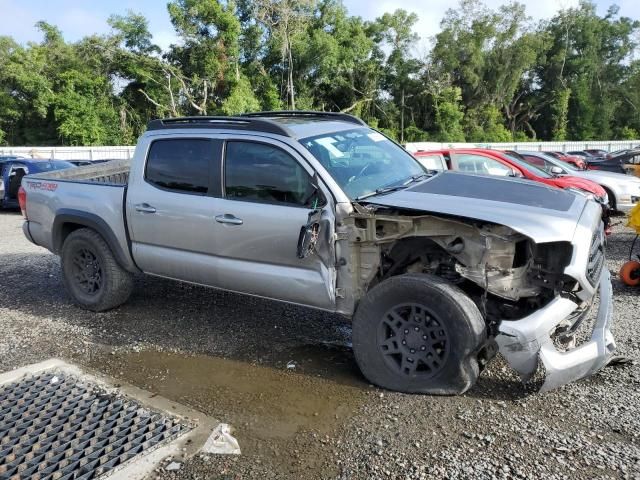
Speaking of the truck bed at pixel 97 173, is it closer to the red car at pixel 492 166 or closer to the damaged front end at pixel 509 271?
the damaged front end at pixel 509 271

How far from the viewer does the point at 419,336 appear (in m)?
3.82

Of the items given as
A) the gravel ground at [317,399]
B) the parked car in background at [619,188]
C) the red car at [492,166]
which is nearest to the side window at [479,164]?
the red car at [492,166]

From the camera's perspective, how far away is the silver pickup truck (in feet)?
11.9

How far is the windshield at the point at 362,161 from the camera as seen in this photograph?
4328 millimetres

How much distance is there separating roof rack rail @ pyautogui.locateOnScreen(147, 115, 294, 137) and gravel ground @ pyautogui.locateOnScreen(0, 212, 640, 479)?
74.6 inches

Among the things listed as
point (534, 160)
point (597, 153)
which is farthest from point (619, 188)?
point (597, 153)

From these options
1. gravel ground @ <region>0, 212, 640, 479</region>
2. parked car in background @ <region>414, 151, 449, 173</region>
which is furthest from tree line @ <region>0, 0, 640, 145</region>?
gravel ground @ <region>0, 212, 640, 479</region>

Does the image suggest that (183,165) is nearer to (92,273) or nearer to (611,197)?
(92,273)

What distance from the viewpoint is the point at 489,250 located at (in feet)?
11.9

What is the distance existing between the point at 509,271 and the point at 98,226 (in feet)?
13.1

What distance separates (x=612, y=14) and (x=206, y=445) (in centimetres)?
7138

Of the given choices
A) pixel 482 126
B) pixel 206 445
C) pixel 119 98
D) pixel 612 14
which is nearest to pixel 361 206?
pixel 206 445

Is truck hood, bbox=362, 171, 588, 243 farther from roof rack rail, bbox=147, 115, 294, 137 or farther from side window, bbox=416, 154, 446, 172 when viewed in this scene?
side window, bbox=416, 154, 446, 172

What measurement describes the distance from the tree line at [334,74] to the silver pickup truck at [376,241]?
32.1 metres
